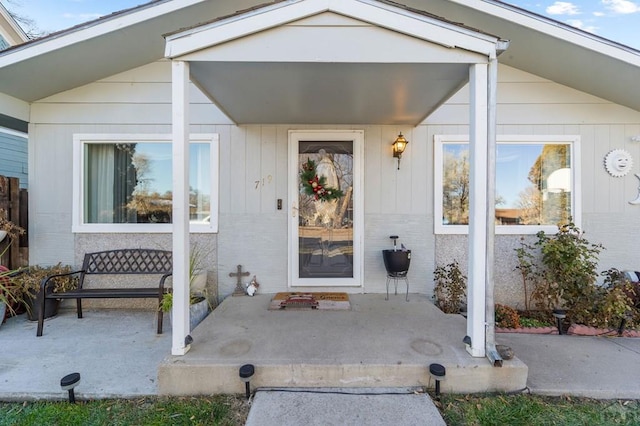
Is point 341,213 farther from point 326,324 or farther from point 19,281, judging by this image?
point 19,281

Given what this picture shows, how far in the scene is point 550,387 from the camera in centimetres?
224

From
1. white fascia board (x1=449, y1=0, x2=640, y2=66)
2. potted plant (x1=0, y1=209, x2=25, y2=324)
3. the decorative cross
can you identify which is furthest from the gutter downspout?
potted plant (x1=0, y1=209, x2=25, y2=324)

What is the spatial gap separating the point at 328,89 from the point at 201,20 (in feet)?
5.99

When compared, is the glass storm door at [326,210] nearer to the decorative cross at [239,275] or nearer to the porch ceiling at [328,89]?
the porch ceiling at [328,89]

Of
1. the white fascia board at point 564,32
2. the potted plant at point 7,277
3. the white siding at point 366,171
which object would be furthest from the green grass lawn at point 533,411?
the potted plant at point 7,277

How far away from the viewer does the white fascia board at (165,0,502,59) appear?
2.25 meters

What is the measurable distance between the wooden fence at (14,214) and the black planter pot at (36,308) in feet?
2.06

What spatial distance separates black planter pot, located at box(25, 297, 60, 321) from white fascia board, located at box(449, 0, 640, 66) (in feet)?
19.6

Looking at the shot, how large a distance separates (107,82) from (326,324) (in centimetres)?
412

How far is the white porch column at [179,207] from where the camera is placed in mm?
2324

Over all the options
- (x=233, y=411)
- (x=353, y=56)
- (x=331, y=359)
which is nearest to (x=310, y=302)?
(x=331, y=359)

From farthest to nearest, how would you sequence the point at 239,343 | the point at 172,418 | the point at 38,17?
the point at 38,17 → the point at 239,343 → the point at 172,418

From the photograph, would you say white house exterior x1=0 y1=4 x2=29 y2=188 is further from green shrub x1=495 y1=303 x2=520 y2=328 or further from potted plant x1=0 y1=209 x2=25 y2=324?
green shrub x1=495 y1=303 x2=520 y2=328

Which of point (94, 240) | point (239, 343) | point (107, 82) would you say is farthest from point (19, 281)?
point (239, 343)
